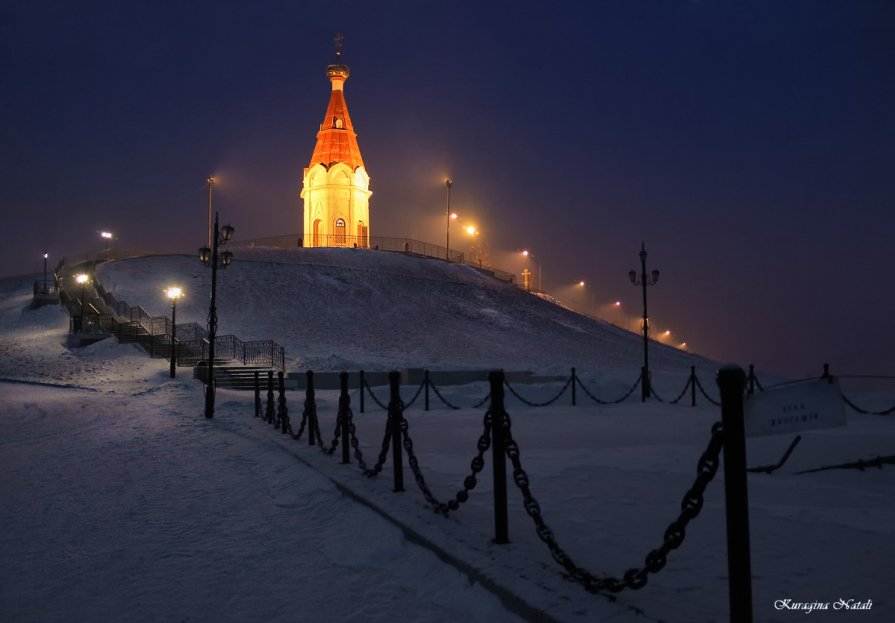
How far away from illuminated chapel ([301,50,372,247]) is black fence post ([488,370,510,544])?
64.9 metres

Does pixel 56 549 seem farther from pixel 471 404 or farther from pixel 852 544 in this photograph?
pixel 471 404

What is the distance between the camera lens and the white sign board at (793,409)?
9.48 feet

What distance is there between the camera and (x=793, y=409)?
9.64 ft

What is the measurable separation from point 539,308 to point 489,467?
47.9 m

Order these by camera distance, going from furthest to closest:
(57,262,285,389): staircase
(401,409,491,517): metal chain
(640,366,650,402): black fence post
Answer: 1. (57,262,285,389): staircase
2. (640,366,650,402): black fence post
3. (401,409,491,517): metal chain

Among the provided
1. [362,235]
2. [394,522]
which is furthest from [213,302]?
[362,235]

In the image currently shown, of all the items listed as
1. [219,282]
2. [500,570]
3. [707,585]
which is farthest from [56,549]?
[219,282]

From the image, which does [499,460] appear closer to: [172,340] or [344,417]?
[344,417]

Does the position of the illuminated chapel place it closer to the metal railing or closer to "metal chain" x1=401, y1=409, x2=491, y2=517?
the metal railing

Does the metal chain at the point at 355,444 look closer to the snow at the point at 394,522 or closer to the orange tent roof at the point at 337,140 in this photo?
the snow at the point at 394,522

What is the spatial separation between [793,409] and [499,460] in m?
2.26

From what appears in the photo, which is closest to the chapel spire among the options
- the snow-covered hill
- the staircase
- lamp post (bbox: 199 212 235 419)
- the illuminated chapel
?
the illuminated chapel

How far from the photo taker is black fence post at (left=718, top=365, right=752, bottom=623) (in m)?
2.75

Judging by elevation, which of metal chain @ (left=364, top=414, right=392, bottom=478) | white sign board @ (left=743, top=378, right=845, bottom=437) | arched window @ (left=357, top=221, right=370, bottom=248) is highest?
arched window @ (left=357, top=221, right=370, bottom=248)
